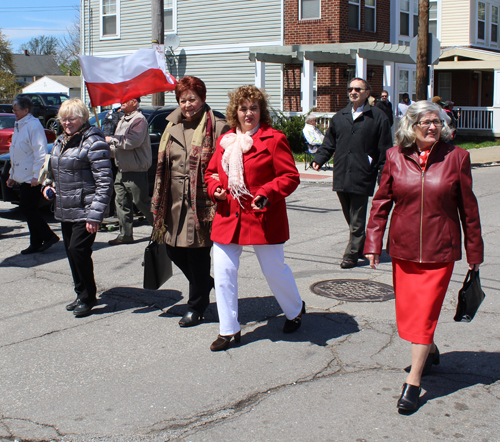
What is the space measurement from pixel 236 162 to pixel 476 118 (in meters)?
25.4

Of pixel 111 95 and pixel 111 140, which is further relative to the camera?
pixel 111 95

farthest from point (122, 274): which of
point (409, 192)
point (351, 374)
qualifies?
point (409, 192)

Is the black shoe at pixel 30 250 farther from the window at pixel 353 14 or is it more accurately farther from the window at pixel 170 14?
the window at pixel 170 14

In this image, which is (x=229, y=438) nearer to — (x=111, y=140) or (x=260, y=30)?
(x=111, y=140)

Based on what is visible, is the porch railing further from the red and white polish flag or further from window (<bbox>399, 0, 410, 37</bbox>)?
the red and white polish flag

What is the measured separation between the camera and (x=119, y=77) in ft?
29.8

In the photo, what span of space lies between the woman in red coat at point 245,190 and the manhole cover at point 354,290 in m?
1.48

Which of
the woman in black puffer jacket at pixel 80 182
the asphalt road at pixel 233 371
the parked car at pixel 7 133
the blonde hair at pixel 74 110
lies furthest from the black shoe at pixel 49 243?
the parked car at pixel 7 133

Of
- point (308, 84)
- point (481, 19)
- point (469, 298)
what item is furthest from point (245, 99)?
point (481, 19)

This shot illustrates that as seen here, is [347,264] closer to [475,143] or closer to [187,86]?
[187,86]

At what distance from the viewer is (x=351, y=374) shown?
4242 mm

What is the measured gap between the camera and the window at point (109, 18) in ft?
91.8

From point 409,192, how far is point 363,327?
1658 mm

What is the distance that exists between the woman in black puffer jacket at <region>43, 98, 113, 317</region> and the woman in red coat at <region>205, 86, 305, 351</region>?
4.24ft
